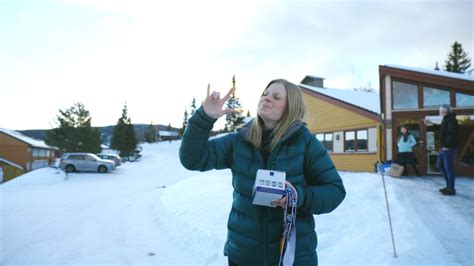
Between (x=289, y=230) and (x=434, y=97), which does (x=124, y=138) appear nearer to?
(x=434, y=97)

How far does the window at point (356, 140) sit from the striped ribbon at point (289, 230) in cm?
1565

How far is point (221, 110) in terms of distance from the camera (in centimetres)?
207

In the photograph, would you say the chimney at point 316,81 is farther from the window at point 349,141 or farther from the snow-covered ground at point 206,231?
the snow-covered ground at point 206,231

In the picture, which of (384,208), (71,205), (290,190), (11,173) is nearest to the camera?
(290,190)

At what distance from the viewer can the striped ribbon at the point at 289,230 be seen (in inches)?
68.1

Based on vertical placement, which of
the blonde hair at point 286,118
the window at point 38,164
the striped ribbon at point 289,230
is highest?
the blonde hair at point 286,118

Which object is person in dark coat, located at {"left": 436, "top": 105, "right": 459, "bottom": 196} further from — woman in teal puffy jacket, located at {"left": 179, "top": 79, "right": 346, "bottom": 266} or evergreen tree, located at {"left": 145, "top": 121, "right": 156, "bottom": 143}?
evergreen tree, located at {"left": 145, "top": 121, "right": 156, "bottom": 143}

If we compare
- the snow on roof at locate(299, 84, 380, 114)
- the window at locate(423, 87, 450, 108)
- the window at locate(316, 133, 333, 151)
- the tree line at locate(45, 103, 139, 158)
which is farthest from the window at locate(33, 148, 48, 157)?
the window at locate(423, 87, 450, 108)

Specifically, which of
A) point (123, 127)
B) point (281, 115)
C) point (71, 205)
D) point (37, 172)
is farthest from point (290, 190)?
point (123, 127)

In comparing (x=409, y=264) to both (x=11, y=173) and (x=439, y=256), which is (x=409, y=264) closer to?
(x=439, y=256)

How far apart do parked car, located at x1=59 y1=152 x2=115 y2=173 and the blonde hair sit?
24.7 metres

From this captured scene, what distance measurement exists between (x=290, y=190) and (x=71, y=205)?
32.7 ft

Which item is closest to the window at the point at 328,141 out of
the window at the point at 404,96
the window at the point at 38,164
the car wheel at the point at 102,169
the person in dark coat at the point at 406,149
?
the window at the point at 404,96

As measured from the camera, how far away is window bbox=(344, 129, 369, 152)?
53.1 feet
